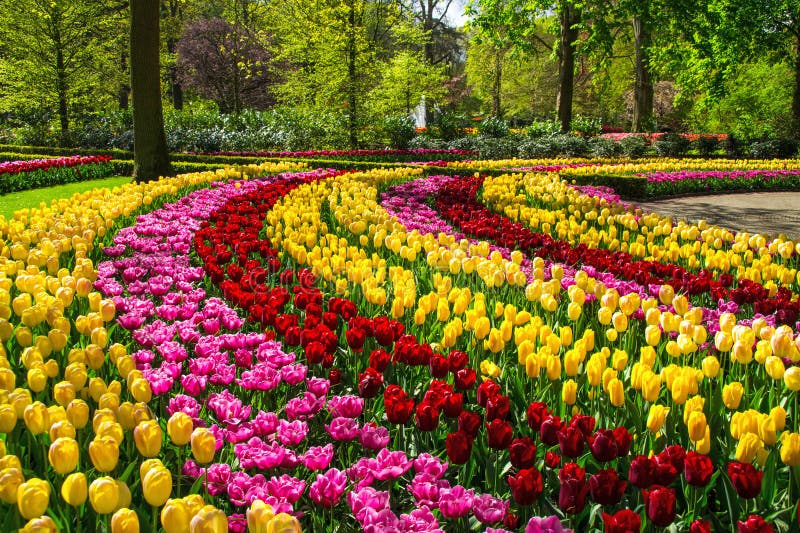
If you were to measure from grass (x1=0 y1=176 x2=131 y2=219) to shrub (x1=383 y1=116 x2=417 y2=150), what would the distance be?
33.3 feet

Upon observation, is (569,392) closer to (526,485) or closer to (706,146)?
(526,485)

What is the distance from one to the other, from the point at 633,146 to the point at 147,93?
1556 centimetres

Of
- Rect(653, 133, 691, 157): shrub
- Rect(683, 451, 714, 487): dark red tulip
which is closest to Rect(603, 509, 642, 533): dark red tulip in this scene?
Rect(683, 451, 714, 487): dark red tulip

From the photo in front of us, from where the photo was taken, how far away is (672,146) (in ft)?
71.7

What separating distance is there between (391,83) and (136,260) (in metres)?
27.4

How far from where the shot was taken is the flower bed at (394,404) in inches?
67.5

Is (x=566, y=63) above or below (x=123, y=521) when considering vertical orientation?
above

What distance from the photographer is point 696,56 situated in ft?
76.7

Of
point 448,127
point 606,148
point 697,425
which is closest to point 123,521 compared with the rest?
point 697,425

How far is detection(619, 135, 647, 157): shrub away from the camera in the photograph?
20.8 meters

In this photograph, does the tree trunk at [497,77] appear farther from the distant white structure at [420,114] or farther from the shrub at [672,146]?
the shrub at [672,146]

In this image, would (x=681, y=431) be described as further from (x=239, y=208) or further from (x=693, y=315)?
(x=239, y=208)

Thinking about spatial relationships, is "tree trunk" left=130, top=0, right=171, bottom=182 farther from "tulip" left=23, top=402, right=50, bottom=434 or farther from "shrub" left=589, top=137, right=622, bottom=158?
"shrub" left=589, top=137, right=622, bottom=158

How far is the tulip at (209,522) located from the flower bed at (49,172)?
13026mm
